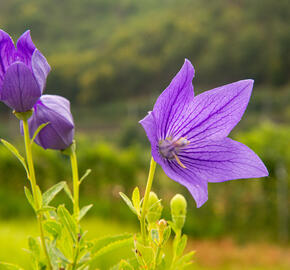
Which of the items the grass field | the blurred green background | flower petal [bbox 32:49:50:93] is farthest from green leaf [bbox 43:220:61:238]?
the blurred green background

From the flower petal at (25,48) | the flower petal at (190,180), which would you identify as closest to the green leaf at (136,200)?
the flower petal at (190,180)

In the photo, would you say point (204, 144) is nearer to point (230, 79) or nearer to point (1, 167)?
point (1, 167)

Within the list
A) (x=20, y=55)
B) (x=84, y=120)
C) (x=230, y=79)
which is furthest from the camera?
(x=230, y=79)

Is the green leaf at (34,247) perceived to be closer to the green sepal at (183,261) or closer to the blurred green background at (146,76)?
the green sepal at (183,261)

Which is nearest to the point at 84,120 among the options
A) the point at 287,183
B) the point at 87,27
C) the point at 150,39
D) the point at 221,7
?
the point at 150,39

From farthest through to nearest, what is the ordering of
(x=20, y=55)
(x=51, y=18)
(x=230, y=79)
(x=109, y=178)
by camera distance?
1. (x=51, y=18)
2. (x=230, y=79)
3. (x=109, y=178)
4. (x=20, y=55)

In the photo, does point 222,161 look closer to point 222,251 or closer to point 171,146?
point 171,146

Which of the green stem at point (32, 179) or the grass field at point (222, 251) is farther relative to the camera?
the grass field at point (222, 251)
